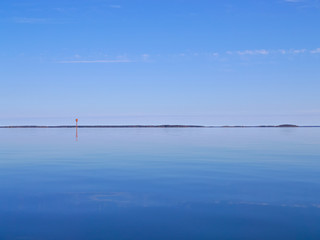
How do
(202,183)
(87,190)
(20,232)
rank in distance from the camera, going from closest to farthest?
(20,232) → (87,190) → (202,183)

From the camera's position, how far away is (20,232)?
26.1 ft

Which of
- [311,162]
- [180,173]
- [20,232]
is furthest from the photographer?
[311,162]

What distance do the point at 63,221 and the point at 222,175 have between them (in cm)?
990

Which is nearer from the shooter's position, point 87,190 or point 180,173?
point 87,190

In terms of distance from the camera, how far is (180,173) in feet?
56.2

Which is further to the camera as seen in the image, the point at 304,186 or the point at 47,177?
the point at 47,177

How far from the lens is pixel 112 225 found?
8500mm

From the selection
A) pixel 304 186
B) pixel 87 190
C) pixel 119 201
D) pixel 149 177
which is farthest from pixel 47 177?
pixel 304 186

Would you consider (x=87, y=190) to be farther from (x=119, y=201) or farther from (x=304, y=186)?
(x=304, y=186)

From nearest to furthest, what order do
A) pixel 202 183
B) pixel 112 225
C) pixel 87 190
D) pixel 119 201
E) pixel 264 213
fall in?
pixel 112 225 < pixel 264 213 < pixel 119 201 < pixel 87 190 < pixel 202 183

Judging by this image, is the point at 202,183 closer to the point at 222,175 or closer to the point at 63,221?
the point at 222,175

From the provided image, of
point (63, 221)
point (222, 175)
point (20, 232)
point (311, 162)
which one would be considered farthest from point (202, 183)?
point (311, 162)

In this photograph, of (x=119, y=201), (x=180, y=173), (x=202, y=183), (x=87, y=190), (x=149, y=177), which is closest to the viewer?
A: (x=119, y=201)

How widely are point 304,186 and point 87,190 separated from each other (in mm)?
9640
